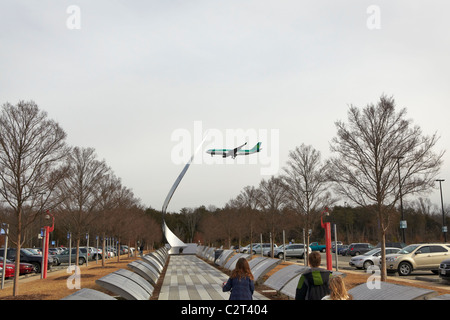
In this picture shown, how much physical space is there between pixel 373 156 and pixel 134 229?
32.0 meters

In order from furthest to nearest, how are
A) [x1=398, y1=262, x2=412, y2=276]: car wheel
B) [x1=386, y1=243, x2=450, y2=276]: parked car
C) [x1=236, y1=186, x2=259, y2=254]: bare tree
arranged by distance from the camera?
[x1=236, y1=186, x2=259, y2=254]: bare tree → [x1=398, y1=262, x2=412, y2=276]: car wheel → [x1=386, y1=243, x2=450, y2=276]: parked car

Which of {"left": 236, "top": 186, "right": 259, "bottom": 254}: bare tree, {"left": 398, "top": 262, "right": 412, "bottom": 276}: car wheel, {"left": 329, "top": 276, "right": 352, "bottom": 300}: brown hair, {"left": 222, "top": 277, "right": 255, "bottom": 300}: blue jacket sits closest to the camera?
{"left": 329, "top": 276, "right": 352, "bottom": 300}: brown hair

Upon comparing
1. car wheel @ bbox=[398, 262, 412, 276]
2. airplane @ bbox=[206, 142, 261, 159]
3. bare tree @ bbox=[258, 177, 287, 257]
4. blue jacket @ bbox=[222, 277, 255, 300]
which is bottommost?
car wheel @ bbox=[398, 262, 412, 276]

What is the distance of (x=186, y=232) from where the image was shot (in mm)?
99750

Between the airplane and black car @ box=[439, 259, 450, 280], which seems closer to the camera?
black car @ box=[439, 259, 450, 280]

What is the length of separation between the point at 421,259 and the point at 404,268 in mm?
922

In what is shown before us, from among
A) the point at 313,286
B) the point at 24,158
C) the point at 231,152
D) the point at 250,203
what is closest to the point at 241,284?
the point at 313,286

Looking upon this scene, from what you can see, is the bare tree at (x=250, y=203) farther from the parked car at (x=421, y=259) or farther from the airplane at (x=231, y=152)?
the parked car at (x=421, y=259)

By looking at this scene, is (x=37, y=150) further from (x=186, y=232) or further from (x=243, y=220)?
(x=186, y=232)

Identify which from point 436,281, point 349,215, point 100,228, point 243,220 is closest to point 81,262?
point 100,228

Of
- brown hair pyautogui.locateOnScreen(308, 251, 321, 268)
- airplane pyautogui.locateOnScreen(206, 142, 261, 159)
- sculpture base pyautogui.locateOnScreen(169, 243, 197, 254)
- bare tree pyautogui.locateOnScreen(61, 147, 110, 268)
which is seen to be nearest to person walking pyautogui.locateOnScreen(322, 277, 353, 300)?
brown hair pyautogui.locateOnScreen(308, 251, 321, 268)

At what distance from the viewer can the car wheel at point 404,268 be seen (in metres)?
19.7

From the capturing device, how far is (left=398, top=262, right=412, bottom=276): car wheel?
64.7ft

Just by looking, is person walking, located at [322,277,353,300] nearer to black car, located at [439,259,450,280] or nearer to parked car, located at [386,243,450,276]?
black car, located at [439,259,450,280]
